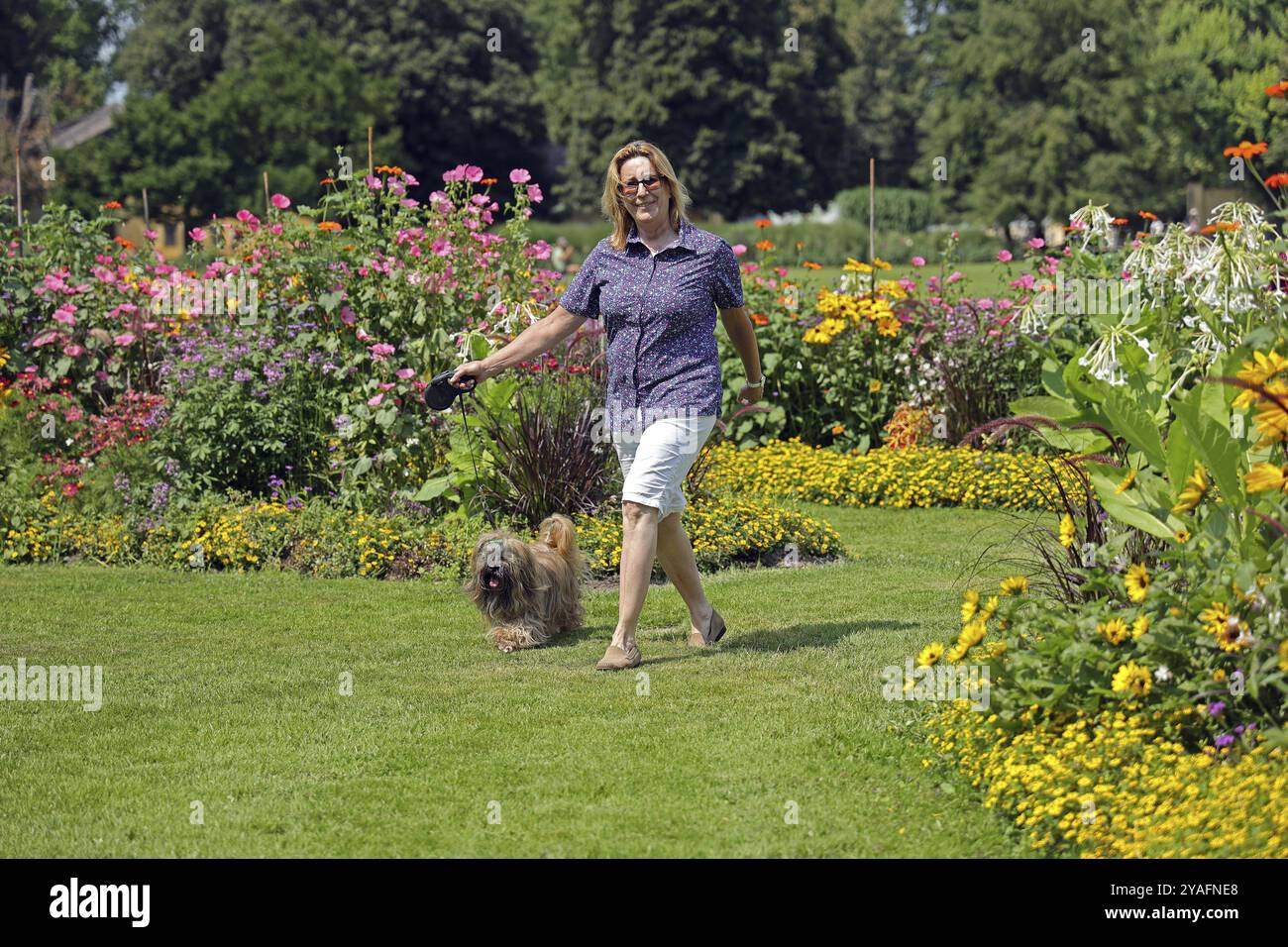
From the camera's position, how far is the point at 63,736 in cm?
559

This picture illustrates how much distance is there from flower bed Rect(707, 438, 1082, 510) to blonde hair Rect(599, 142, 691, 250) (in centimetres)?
405

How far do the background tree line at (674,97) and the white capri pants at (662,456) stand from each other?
147 ft

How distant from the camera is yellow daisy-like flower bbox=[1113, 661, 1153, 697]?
4.54 metres

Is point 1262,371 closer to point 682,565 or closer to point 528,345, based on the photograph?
point 682,565

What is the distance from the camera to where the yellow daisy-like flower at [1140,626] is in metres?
4.61

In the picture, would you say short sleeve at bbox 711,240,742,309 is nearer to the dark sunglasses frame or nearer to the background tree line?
the dark sunglasses frame

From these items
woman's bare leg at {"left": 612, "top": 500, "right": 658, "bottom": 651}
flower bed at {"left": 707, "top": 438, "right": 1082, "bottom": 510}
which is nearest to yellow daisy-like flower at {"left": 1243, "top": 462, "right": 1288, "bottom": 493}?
woman's bare leg at {"left": 612, "top": 500, "right": 658, "bottom": 651}

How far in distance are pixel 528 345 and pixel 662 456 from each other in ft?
2.49

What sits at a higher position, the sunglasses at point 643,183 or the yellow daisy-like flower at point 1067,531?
the sunglasses at point 643,183

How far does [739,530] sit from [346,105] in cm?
4690

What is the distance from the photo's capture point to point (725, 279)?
638cm

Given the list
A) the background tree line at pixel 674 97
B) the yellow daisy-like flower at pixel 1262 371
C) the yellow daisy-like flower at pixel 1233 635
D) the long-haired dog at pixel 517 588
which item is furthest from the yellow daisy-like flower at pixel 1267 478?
the background tree line at pixel 674 97

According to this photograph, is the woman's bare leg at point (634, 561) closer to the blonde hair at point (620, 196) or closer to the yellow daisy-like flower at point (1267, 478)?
the blonde hair at point (620, 196)
